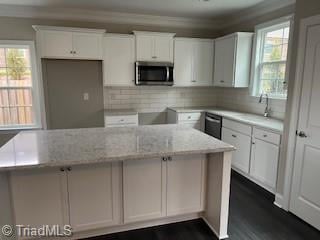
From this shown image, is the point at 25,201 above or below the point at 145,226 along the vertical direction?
above

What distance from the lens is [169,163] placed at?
2.24m

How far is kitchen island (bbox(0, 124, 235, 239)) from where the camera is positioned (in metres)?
1.88

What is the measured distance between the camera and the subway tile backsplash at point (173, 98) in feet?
14.6

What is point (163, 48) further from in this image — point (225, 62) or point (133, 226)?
point (133, 226)

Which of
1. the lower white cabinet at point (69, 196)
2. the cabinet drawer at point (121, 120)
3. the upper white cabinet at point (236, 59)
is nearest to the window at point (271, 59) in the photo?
the upper white cabinet at point (236, 59)

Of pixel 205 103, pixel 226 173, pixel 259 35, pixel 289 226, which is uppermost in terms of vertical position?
pixel 259 35

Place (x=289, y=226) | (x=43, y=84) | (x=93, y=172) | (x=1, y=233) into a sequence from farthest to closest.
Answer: (x=43, y=84), (x=289, y=226), (x=93, y=172), (x=1, y=233)

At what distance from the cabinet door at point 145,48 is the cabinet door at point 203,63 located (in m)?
0.90

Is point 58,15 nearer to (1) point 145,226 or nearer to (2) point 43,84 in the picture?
(2) point 43,84

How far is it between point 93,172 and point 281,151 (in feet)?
7.08

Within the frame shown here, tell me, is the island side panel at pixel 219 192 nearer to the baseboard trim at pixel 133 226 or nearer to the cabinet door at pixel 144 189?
the baseboard trim at pixel 133 226

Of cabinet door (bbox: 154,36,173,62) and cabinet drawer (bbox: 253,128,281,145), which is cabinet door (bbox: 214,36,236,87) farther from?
cabinet drawer (bbox: 253,128,281,145)

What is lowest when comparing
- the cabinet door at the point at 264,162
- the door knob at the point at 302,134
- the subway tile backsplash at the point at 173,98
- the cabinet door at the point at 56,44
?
the cabinet door at the point at 264,162

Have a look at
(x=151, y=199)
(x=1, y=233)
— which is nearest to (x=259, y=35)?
(x=151, y=199)
